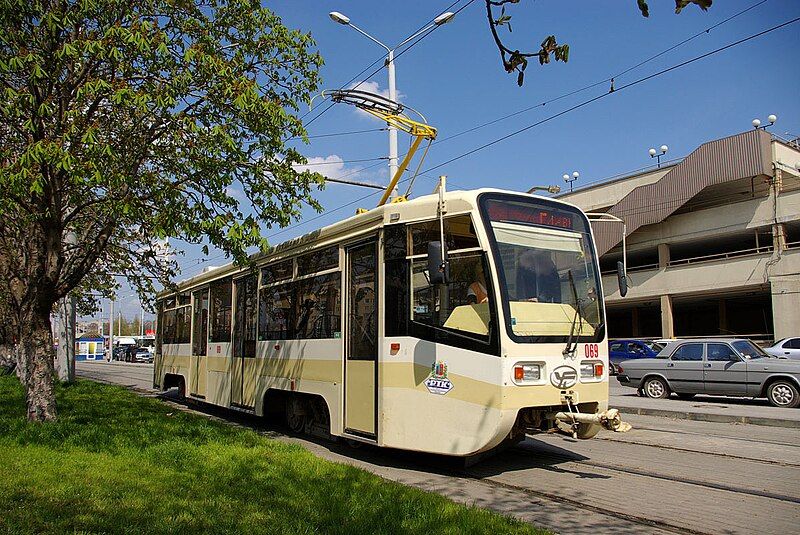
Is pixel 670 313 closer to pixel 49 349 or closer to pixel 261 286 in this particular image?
pixel 261 286

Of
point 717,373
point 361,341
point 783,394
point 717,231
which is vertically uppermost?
point 717,231

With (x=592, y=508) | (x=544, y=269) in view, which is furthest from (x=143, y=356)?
(x=592, y=508)

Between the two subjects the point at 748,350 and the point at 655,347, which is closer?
the point at 748,350

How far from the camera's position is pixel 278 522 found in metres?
5.65

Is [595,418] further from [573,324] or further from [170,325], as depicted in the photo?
[170,325]

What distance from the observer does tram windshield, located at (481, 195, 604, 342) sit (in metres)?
7.62

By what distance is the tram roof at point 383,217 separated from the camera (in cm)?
794

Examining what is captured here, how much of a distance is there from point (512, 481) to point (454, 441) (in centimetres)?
85

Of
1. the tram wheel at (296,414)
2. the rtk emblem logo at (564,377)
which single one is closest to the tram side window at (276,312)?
→ the tram wheel at (296,414)

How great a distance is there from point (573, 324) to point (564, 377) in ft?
2.16

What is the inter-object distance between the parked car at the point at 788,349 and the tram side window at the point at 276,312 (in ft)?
63.6

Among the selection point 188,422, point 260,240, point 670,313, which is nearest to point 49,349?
point 188,422

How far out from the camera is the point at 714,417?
13367 mm

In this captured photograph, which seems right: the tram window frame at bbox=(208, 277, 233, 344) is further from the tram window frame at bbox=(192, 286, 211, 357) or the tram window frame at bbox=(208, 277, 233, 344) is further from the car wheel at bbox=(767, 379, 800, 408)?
the car wheel at bbox=(767, 379, 800, 408)
